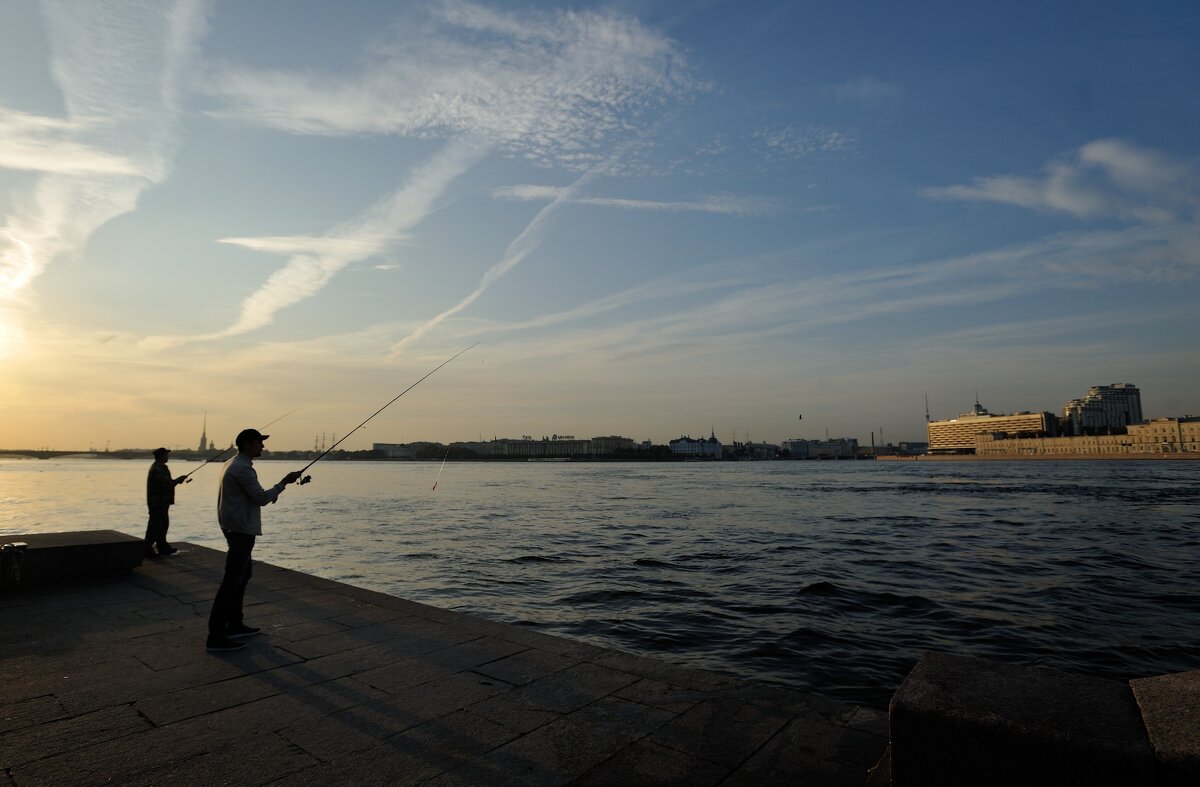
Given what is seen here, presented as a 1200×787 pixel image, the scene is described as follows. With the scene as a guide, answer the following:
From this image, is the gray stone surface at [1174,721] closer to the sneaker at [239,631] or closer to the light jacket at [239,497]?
the light jacket at [239,497]

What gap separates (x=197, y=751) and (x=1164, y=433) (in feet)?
699

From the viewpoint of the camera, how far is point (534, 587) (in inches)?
495

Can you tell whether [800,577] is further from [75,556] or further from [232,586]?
[75,556]

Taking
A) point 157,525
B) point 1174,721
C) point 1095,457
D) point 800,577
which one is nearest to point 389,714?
point 1174,721

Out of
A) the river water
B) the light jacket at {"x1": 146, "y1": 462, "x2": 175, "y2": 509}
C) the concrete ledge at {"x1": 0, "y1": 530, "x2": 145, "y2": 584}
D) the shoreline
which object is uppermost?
the light jacket at {"x1": 146, "y1": 462, "x2": 175, "y2": 509}

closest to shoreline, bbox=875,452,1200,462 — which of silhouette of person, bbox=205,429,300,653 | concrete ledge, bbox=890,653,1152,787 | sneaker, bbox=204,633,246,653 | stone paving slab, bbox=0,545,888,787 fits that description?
stone paving slab, bbox=0,545,888,787

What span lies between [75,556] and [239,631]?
172 inches

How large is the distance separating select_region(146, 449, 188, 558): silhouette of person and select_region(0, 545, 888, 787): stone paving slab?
13.8 feet

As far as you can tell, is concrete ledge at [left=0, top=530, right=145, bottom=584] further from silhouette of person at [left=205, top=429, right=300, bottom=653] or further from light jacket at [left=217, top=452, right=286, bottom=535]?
light jacket at [left=217, top=452, right=286, bottom=535]

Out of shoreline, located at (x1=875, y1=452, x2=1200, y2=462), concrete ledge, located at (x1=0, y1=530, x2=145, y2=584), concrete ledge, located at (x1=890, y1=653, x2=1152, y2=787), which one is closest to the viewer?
concrete ledge, located at (x1=890, y1=653, x2=1152, y2=787)

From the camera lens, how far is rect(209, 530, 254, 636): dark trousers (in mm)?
5473

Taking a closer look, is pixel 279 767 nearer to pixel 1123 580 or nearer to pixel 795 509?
pixel 1123 580

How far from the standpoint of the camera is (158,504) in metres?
10.4

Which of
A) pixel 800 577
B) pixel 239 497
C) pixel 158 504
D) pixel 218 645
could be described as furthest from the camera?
pixel 800 577
